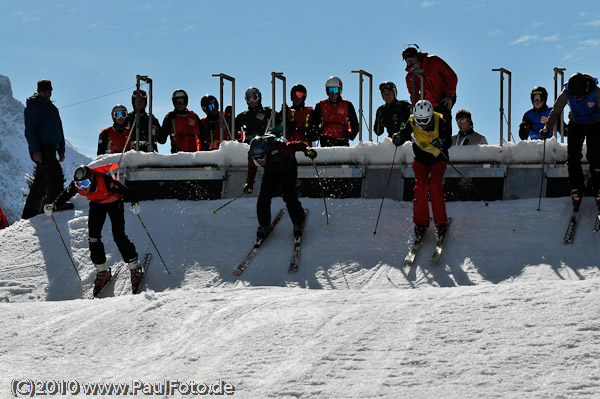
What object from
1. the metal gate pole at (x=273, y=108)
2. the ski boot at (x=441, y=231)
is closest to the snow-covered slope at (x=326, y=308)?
the ski boot at (x=441, y=231)

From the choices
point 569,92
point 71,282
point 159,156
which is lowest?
point 71,282

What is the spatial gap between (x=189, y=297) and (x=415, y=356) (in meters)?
2.98

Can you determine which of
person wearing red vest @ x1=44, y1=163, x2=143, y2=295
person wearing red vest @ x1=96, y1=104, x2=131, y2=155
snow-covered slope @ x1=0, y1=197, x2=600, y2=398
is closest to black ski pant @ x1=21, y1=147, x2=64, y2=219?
snow-covered slope @ x1=0, y1=197, x2=600, y2=398

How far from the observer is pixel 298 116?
1255 centimetres

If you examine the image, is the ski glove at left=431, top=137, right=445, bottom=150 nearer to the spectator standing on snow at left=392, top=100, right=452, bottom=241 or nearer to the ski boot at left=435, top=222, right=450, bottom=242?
the spectator standing on snow at left=392, top=100, right=452, bottom=241

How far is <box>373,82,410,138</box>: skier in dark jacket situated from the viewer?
464 inches

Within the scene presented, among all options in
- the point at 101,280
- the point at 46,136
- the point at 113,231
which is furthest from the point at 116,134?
the point at 101,280

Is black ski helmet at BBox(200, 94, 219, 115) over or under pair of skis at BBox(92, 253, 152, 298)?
over

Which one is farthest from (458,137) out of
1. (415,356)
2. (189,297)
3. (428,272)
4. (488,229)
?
(415,356)

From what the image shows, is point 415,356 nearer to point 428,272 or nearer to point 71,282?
point 428,272

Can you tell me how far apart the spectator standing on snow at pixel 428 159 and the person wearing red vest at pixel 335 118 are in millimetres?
2442

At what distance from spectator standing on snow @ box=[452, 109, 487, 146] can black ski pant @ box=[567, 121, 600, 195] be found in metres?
1.91

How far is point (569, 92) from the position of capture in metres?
9.59

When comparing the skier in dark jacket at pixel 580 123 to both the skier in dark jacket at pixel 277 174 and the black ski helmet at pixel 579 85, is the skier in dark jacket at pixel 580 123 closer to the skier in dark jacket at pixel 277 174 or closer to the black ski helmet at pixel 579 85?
the black ski helmet at pixel 579 85
